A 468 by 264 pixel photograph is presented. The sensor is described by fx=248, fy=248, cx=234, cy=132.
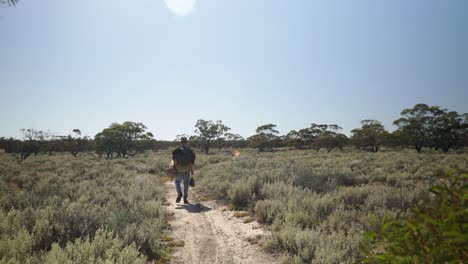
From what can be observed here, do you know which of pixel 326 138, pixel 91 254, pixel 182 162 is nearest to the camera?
pixel 91 254

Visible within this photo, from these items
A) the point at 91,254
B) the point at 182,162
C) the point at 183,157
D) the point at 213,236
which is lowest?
the point at 213,236

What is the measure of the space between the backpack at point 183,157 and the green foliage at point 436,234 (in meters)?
8.86

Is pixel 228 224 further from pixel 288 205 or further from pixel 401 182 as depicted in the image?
pixel 401 182

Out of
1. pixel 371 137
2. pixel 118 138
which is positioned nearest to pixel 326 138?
pixel 371 137

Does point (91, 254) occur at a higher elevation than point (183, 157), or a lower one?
lower

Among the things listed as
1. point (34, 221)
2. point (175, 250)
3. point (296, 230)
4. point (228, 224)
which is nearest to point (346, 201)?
point (296, 230)

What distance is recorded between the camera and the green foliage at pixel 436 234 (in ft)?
3.86

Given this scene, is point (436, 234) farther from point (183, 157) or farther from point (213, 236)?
point (183, 157)

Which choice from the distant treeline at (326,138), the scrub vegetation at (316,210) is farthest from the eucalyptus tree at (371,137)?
the scrub vegetation at (316,210)

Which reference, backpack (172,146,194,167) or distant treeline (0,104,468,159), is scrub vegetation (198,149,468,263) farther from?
distant treeline (0,104,468,159)

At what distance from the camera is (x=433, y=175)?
47.2 ft

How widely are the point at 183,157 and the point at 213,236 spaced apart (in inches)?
160

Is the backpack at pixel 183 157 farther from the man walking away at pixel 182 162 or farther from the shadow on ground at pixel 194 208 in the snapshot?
the shadow on ground at pixel 194 208

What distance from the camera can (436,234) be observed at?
1234mm
